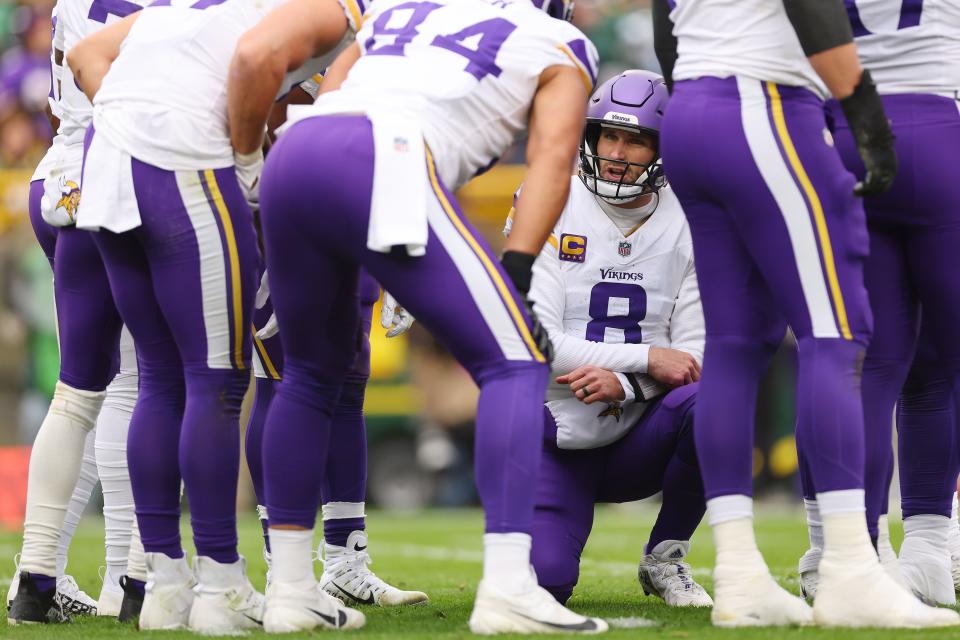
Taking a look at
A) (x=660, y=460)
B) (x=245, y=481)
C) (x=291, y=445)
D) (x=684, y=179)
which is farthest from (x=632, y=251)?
(x=245, y=481)

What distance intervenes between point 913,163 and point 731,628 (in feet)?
4.12

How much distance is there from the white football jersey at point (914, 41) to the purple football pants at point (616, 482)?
1189mm

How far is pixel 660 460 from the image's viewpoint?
4637mm

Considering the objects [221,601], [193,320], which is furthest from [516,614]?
[193,320]

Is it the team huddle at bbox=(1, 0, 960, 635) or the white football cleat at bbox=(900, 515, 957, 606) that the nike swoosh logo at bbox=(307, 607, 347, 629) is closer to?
the team huddle at bbox=(1, 0, 960, 635)

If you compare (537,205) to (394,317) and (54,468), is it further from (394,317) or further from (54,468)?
(54,468)

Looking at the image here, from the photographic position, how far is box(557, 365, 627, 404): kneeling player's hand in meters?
4.49

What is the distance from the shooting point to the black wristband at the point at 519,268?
3.54m

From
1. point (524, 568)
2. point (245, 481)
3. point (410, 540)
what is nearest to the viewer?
point (524, 568)

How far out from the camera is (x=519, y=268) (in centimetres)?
355

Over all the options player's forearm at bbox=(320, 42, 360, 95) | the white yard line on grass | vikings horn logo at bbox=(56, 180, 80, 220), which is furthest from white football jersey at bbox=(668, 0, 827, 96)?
the white yard line on grass

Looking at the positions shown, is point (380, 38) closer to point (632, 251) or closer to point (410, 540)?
point (632, 251)

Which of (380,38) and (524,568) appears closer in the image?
(524,568)

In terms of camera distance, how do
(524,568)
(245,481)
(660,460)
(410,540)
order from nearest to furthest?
(524,568), (660,460), (410,540), (245,481)
